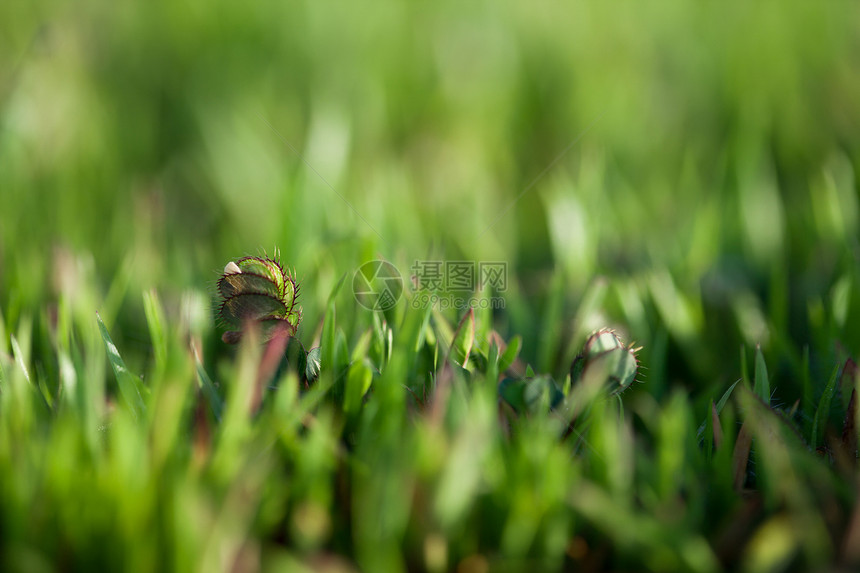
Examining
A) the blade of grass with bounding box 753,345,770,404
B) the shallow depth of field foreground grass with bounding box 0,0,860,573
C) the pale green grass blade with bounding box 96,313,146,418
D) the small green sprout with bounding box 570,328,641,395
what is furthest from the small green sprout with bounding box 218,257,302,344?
the blade of grass with bounding box 753,345,770,404

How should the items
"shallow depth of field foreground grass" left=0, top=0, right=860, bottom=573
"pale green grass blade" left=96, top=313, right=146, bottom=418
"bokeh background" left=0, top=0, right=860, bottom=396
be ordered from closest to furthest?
"shallow depth of field foreground grass" left=0, top=0, right=860, bottom=573, "pale green grass blade" left=96, top=313, right=146, bottom=418, "bokeh background" left=0, top=0, right=860, bottom=396

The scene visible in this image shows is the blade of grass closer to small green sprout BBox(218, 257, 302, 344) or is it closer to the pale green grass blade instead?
small green sprout BBox(218, 257, 302, 344)

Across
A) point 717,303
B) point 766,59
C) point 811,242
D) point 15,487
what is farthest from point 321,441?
point 766,59

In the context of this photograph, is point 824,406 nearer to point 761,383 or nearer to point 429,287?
point 761,383

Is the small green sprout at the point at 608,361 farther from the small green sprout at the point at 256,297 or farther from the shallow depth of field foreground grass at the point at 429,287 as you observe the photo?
the small green sprout at the point at 256,297

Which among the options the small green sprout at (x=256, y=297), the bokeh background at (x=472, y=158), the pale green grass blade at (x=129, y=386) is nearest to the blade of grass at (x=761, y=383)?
the bokeh background at (x=472, y=158)

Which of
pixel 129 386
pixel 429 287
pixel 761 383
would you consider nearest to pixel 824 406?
pixel 761 383
